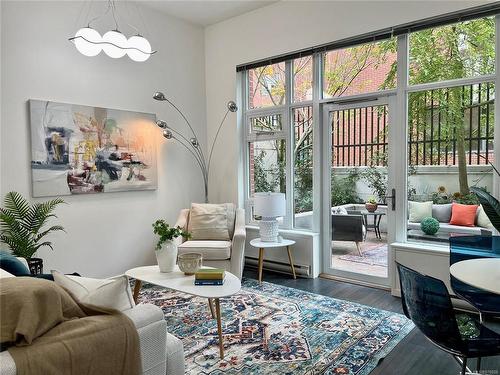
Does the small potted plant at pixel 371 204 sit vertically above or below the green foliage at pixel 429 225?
above

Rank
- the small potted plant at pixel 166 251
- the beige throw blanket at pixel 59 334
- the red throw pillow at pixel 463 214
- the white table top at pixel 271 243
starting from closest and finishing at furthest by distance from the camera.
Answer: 1. the beige throw blanket at pixel 59 334
2. the small potted plant at pixel 166 251
3. the red throw pillow at pixel 463 214
4. the white table top at pixel 271 243

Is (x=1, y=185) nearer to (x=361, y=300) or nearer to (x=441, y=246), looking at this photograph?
(x=361, y=300)

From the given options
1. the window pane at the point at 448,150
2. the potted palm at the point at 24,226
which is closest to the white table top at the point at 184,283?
the potted palm at the point at 24,226

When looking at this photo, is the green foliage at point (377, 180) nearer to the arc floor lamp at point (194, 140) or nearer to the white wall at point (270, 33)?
the white wall at point (270, 33)

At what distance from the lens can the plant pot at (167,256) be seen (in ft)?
10.4

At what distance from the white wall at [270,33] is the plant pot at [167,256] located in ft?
7.19

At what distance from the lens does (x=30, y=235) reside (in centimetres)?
357

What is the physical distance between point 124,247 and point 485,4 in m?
4.52

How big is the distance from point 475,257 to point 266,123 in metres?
3.10

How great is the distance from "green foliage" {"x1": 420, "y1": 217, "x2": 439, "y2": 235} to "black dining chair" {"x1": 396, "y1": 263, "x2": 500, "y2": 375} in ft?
5.99

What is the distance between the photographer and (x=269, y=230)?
447cm

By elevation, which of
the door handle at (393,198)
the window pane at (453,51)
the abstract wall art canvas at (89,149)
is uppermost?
the window pane at (453,51)

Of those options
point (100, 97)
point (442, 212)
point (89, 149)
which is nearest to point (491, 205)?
point (442, 212)

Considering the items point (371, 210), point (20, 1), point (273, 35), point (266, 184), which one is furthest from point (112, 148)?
point (371, 210)
